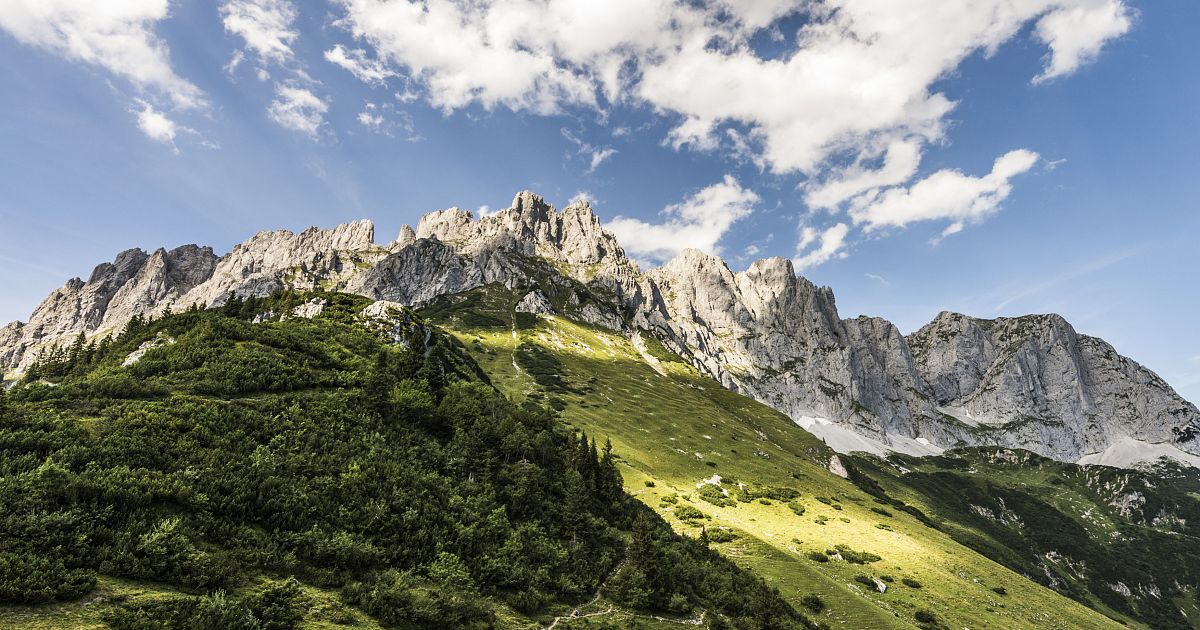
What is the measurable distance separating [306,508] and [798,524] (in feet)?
204

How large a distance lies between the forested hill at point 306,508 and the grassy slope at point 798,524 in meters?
12.5

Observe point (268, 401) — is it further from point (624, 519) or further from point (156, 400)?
point (624, 519)

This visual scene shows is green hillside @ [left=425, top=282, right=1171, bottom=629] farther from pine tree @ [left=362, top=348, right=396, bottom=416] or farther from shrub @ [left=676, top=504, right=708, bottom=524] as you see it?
pine tree @ [left=362, top=348, right=396, bottom=416]

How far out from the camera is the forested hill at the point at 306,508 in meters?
16.2

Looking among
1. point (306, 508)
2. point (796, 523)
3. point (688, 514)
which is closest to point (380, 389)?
point (306, 508)

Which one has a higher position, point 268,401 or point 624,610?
point 268,401

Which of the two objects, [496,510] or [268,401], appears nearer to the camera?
[496,510]

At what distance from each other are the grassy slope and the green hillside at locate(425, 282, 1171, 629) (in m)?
0.23

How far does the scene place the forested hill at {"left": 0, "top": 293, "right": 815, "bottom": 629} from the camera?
53.1 ft

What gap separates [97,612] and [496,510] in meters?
17.5

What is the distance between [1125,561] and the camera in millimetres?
196500

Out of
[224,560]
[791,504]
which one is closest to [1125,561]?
[791,504]

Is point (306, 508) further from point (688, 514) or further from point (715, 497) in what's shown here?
point (715, 497)

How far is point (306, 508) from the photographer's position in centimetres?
2294
